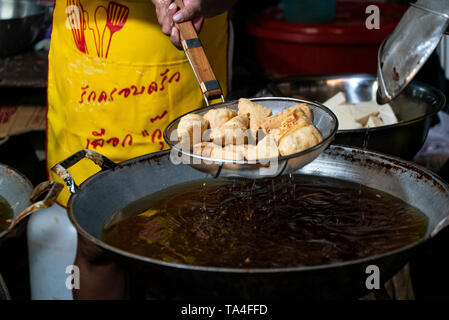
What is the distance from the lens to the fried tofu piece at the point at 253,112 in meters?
1.73

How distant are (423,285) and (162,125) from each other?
1.28 metres

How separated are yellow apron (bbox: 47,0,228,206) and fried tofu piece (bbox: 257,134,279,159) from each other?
2.34ft

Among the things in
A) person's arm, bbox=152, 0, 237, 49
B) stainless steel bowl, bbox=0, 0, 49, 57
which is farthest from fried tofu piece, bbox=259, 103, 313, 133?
stainless steel bowl, bbox=0, 0, 49, 57

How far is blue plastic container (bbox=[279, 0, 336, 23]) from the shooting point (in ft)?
10.6

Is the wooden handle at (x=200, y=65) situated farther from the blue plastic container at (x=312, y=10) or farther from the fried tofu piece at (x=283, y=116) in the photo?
the blue plastic container at (x=312, y=10)

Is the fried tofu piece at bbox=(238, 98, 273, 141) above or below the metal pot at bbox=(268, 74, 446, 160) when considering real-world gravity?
above

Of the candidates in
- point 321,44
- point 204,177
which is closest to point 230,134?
point 204,177

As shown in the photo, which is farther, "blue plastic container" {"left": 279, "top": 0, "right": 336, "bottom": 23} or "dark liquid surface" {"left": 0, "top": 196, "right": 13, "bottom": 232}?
"blue plastic container" {"left": 279, "top": 0, "right": 336, "bottom": 23}

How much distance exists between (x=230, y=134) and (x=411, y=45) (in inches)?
21.9

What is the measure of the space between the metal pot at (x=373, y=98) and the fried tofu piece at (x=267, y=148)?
422 millimetres

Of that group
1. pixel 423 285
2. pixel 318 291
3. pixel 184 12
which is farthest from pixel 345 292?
pixel 423 285

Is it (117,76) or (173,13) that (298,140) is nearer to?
(173,13)

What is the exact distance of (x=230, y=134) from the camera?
5.30 ft

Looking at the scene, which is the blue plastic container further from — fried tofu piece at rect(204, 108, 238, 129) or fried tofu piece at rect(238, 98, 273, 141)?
fried tofu piece at rect(204, 108, 238, 129)
